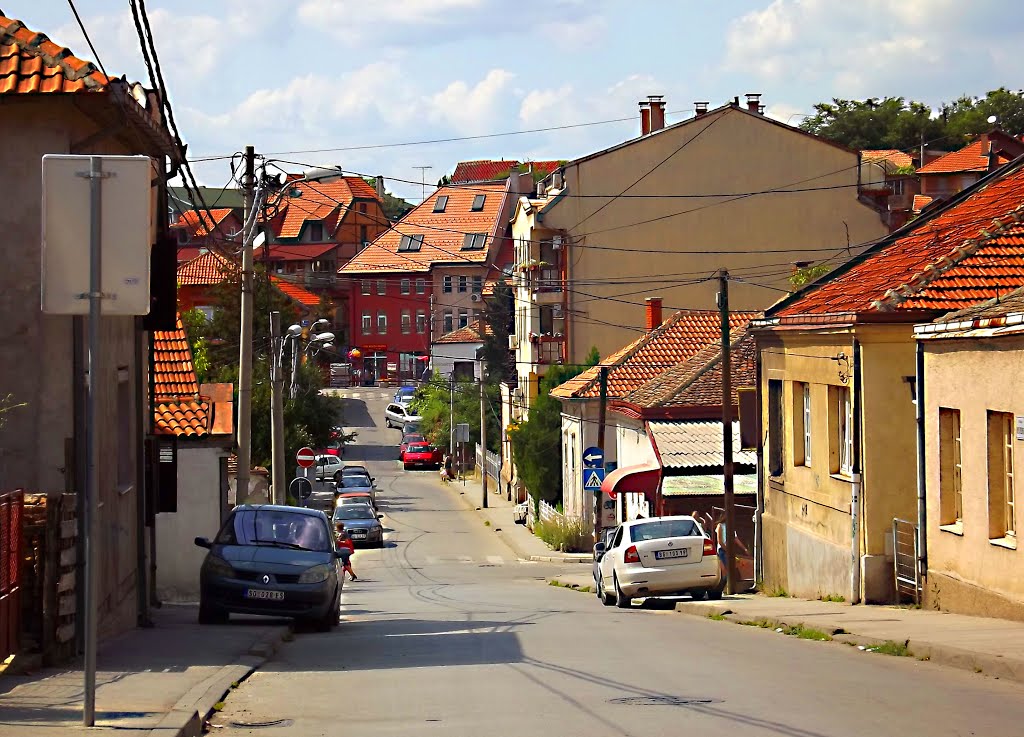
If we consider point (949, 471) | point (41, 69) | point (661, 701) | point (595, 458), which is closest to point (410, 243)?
point (595, 458)

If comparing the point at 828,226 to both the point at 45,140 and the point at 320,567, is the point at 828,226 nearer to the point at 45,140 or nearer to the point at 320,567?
the point at 320,567

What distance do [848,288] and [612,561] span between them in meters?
6.37

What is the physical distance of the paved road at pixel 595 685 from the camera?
29.8 feet

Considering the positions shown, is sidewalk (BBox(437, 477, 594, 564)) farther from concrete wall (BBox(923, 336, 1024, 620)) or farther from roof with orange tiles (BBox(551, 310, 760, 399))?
concrete wall (BBox(923, 336, 1024, 620))

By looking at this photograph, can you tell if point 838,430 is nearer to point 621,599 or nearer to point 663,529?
point 663,529

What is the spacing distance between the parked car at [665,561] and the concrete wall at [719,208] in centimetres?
3618

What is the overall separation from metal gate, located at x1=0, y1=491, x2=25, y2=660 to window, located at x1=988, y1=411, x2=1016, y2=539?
10838mm

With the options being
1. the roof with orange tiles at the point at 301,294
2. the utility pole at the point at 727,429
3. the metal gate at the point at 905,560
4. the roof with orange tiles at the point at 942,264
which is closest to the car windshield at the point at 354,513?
the utility pole at the point at 727,429

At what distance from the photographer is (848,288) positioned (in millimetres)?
24547

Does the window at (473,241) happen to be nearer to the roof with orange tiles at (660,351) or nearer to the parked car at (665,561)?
the roof with orange tiles at (660,351)

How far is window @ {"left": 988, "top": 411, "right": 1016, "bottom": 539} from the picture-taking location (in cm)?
1614

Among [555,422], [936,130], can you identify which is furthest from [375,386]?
[555,422]

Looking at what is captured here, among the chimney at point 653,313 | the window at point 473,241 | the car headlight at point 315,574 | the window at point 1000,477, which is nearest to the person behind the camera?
the window at point 1000,477

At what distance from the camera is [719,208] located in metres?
58.5
